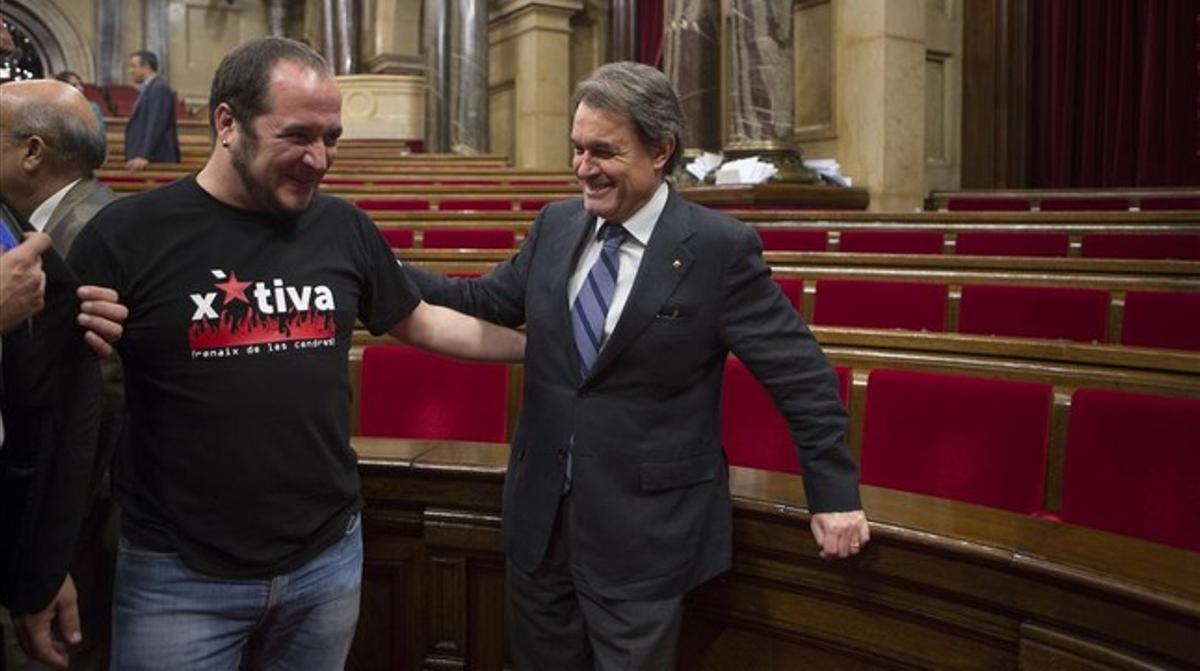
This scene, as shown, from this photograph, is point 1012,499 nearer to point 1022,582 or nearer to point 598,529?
point 1022,582

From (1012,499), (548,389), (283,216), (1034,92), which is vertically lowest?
(1012,499)

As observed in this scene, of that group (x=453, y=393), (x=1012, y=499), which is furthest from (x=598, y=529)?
(x=453, y=393)

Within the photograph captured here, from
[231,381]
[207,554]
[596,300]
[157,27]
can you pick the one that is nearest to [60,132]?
[231,381]

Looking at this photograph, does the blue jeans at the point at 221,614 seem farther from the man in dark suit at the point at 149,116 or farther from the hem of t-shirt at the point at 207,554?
the man in dark suit at the point at 149,116

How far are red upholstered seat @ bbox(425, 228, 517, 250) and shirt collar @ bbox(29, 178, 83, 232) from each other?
3019 millimetres

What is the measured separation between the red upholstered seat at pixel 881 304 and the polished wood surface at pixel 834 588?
5.40 feet

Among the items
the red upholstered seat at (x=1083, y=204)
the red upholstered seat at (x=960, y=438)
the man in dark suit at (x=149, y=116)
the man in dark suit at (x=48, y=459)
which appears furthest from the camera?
the man in dark suit at (x=149, y=116)

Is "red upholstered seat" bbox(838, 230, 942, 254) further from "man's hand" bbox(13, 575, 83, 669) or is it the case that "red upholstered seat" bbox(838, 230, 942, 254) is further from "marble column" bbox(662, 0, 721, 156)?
"man's hand" bbox(13, 575, 83, 669)

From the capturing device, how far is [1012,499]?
2104mm

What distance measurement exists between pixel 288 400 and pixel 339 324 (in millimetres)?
121

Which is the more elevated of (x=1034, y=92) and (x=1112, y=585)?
(x=1034, y=92)

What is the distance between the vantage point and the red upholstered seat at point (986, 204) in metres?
6.66

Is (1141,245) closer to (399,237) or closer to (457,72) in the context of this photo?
(399,237)

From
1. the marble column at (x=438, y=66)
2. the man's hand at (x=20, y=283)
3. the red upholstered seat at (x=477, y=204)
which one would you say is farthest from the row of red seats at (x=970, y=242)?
the marble column at (x=438, y=66)
